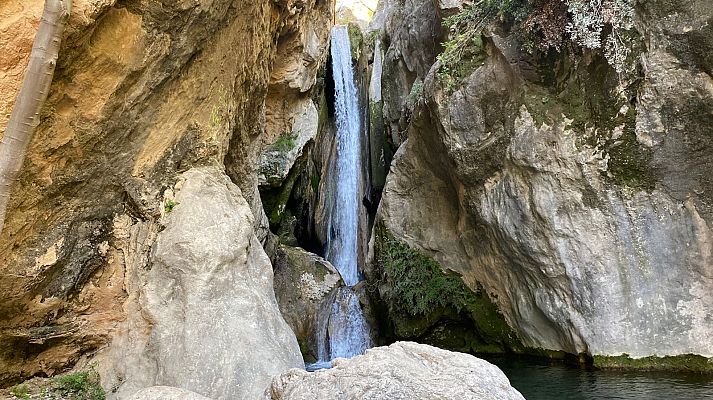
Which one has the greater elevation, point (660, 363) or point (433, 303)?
point (433, 303)

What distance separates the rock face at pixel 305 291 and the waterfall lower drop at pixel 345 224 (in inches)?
8.9

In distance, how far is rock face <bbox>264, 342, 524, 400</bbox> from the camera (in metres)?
2.96

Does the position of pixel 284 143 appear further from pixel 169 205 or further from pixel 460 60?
pixel 169 205

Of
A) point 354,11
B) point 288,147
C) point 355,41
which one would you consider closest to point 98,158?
point 288,147

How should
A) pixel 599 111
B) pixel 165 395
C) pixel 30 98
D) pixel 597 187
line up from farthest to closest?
pixel 599 111 < pixel 597 187 < pixel 30 98 < pixel 165 395

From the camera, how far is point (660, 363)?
8.67m

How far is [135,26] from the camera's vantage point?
6.12 meters

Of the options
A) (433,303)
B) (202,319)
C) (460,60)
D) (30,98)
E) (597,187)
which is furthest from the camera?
(433,303)

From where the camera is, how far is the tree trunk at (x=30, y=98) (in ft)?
15.1

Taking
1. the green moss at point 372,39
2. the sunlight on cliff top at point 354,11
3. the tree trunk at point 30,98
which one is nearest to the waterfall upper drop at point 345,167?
the green moss at point 372,39

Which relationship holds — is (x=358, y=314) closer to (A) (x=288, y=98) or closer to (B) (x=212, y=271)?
(A) (x=288, y=98)

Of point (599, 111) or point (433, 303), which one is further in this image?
point (433, 303)

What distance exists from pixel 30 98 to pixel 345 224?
583 inches

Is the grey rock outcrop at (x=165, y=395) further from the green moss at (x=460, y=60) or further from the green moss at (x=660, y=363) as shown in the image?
the green moss at (x=460, y=60)
